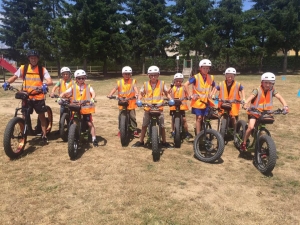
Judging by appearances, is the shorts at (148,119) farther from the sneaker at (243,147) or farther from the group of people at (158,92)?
the sneaker at (243,147)

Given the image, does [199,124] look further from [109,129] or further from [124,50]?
[124,50]

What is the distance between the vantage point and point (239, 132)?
670 cm

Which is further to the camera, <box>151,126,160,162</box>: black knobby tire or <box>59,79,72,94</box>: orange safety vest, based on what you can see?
<box>59,79,72,94</box>: orange safety vest

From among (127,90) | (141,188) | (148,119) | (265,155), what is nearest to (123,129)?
(148,119)

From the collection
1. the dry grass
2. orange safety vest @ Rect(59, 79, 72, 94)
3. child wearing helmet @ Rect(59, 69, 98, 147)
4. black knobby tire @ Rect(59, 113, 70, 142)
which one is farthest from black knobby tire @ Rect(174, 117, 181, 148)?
orange safety vest @ Rect(59, 79, 72, 94)

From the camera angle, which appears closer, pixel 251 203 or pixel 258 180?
pixel 251 203

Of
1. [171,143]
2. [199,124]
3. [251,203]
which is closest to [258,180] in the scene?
[251,203]

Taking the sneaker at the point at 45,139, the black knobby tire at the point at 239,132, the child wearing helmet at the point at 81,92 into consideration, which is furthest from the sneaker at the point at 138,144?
the black knobby tire at the point at 239,132

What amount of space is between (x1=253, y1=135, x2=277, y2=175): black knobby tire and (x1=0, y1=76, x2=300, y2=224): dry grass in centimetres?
17

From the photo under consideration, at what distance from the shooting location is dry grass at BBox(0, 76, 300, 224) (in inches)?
149

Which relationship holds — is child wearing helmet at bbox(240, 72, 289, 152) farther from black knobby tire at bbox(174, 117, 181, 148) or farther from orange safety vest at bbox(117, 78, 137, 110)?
orange safety vest at bbox(117, 78, 137, 110)

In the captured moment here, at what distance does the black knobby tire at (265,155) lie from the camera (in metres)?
5.03

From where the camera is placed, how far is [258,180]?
504 cm

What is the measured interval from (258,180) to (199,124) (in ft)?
6.65
